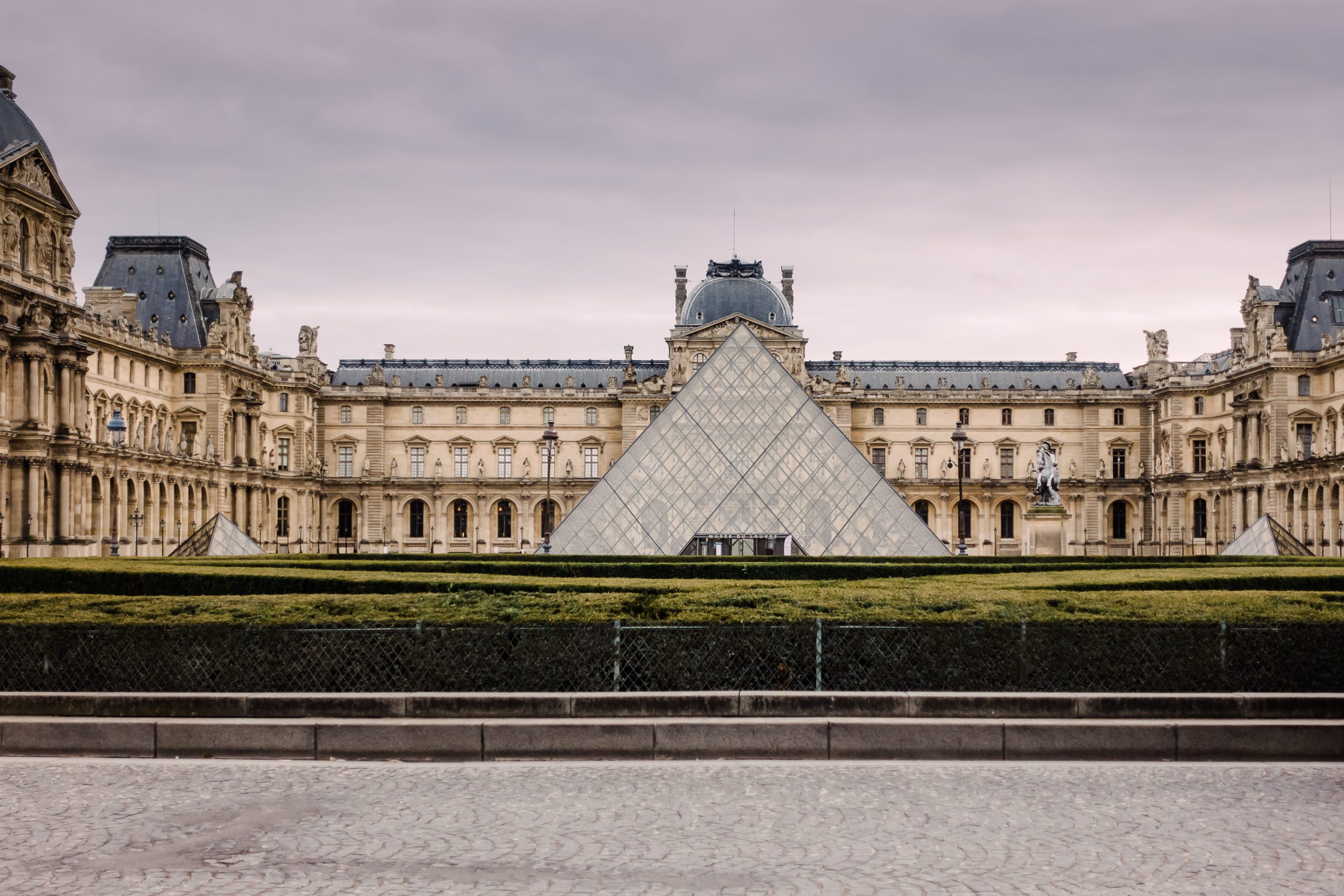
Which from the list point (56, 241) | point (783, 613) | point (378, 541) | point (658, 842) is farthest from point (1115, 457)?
point (658, 842)

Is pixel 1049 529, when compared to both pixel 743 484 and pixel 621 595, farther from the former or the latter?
pixel 621 595

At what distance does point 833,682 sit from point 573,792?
273 cm

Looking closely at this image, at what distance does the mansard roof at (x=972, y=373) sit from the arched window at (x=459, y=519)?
796 inches

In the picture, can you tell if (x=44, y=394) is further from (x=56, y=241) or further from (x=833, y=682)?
(x=833, y=682)

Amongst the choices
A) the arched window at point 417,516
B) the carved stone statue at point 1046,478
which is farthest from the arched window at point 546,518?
the carved stone statue at point 1046,478

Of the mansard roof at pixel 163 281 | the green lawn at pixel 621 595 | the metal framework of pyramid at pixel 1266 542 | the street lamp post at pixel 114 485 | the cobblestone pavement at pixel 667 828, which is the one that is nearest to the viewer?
the cobblestone pavement at pixel 667 828

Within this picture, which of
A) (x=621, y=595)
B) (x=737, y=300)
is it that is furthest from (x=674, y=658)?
(x=737, y=300)

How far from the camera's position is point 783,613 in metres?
10.6

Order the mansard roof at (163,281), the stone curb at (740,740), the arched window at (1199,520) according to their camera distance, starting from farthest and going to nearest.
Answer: the arched window at (1199,520), the mansard roof at (163,281), the stone curb at (740,740)

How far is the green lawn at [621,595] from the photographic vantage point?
1034 cm

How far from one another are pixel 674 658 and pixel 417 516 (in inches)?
2232

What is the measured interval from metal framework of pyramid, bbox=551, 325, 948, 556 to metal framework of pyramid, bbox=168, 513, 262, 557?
9.80 m

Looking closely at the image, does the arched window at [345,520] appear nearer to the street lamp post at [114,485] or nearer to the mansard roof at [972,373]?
the street lamp post at [114,485]

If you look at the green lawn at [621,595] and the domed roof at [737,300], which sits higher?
the domed roof at [737,300]
